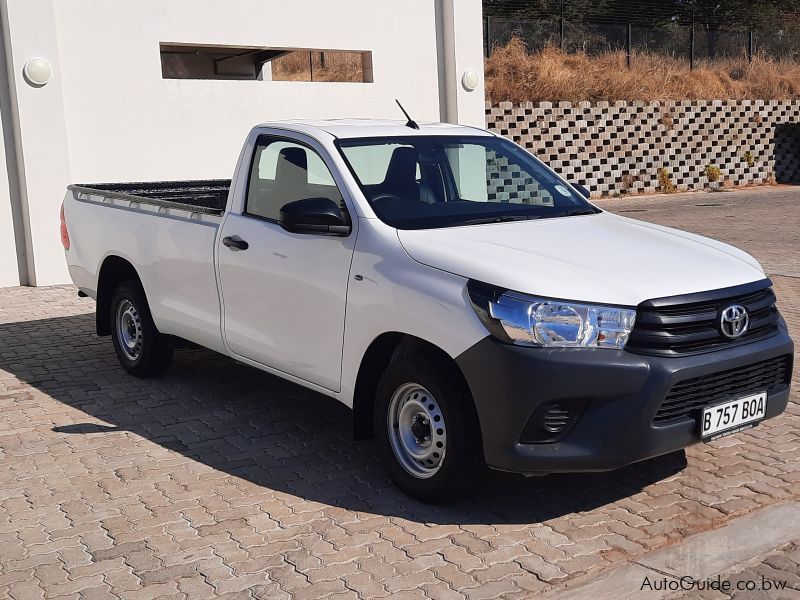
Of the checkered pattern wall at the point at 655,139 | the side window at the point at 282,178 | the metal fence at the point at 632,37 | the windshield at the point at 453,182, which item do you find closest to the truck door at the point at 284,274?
the side window at the point at 282,178

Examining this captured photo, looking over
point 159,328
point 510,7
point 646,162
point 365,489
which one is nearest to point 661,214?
point 646,162

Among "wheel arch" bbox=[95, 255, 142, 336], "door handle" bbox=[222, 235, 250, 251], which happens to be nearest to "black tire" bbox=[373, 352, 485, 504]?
"door handle" bbox=[222, 235, 250, 251]

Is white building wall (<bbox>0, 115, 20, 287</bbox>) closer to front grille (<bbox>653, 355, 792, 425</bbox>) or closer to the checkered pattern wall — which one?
front grille (<bbox>653, 355, 792, 425</bbox>)

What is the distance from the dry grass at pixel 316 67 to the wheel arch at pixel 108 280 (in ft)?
65.1

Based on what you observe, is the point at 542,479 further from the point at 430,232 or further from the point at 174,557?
the point at 174,557

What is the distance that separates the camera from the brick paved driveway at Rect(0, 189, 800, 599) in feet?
13.9

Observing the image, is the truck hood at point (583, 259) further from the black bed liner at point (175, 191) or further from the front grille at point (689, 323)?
the black bed liner at point (175, 191)

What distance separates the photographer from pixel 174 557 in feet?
14.6

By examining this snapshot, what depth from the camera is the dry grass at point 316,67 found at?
27.5 metres

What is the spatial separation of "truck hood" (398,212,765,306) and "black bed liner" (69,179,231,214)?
322cm

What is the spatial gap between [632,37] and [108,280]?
2523 centimetres

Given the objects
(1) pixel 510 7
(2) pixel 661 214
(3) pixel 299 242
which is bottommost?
(2) pixel 661 214

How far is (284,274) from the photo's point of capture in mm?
5609

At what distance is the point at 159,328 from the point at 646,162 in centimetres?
1868
